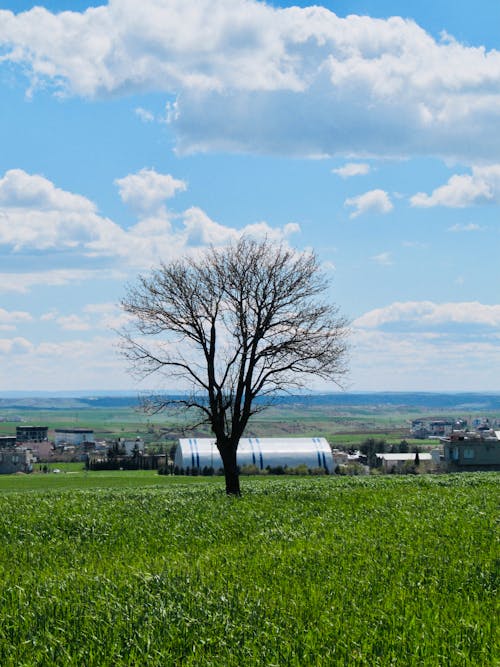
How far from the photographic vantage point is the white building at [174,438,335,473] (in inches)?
3551

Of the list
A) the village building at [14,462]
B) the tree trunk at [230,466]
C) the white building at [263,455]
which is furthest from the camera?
the village building at [14,462]

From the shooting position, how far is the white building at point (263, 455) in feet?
296

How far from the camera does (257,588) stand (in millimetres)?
13875

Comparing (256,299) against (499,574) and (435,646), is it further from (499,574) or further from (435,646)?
(435,646)

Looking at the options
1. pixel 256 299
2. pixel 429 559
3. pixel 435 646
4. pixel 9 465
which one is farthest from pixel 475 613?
pixel 9 465

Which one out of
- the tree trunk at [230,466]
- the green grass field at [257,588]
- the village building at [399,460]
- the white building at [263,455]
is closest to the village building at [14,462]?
the white building at [263,455]

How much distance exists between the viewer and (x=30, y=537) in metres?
23.3

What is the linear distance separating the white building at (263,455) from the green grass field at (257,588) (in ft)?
214

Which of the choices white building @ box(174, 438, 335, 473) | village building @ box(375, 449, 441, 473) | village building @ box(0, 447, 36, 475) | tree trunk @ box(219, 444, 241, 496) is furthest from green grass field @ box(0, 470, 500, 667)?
village building @ box(0, 447, 36, 475)

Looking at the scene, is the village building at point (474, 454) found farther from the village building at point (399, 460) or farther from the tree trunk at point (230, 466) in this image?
the tree trunk at point (230, 466)

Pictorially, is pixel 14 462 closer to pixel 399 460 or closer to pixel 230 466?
pixel 399 460

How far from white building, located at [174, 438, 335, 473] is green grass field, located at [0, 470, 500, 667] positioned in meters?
65.3

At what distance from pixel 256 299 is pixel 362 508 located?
12.5m

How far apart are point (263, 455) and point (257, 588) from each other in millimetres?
77804
